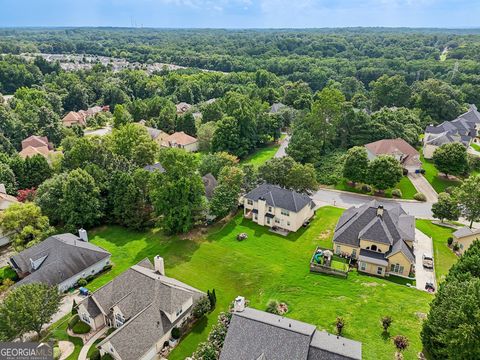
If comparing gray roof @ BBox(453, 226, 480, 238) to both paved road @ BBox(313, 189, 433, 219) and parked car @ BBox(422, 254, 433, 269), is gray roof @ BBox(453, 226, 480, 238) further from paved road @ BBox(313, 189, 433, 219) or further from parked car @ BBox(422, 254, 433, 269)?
paved road @ BBox(313, 189, 433, 219)

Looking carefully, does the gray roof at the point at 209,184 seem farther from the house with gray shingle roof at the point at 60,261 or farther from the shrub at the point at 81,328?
the shrub at the point at 81,328

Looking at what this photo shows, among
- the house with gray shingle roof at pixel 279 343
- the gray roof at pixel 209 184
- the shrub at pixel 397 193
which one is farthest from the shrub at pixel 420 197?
the house with gray shingle roof at pixel 279 343

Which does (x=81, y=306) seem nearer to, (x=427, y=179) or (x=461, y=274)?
(x=461, y=274)

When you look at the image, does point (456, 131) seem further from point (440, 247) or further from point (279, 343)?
point (279, 343)

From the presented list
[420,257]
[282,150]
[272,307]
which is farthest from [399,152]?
[272,307]

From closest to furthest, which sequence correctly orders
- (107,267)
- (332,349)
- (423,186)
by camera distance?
1. (332,349)
2. (107,267)
3. (423,186)

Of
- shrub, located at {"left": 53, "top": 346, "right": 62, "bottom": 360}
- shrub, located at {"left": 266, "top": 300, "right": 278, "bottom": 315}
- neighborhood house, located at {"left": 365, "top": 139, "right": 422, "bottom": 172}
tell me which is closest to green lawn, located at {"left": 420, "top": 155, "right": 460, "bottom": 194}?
neighborhood house, located at {"left": 365, "top": 139, "right": 422, "bottom": 172}

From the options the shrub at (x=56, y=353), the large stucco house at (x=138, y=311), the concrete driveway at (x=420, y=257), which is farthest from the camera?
the concrete driveway at (x=420, y=257)
